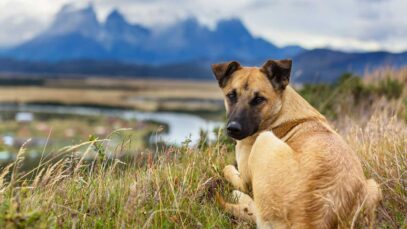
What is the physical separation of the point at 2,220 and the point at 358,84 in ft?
46.5

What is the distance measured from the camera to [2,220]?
3711mm

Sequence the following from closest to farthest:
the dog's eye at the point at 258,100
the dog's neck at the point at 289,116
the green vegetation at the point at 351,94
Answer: the dog's neck at the point at 289,116
the dog's eye at the point at 258,100
the green vegetation at the point at 351,94

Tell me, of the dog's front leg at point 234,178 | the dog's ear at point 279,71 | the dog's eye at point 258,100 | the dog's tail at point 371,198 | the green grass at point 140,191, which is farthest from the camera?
the dog's ear at point 279,71

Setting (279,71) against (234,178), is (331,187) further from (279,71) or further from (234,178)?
(279,71)

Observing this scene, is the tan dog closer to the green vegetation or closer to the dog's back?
the dog's back

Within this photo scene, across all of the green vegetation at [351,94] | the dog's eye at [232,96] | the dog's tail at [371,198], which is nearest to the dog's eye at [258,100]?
the dog's eye at [232,96]

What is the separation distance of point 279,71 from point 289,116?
0.56 metres

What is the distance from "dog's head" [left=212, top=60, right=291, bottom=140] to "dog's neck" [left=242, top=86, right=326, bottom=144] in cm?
6

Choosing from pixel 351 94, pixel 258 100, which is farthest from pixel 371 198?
pixel 351 94

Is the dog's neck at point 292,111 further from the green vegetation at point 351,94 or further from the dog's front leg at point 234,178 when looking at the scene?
the green vegetation at point 351,94

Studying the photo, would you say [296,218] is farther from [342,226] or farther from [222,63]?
[222,63]

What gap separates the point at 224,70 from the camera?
659 cm

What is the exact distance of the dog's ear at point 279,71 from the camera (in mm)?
6336

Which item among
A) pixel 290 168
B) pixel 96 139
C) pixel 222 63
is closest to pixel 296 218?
pixel 290 168
